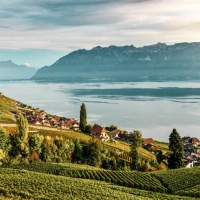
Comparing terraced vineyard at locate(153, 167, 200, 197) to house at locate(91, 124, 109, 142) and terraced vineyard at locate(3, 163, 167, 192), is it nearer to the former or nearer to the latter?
terraced vineyard at locate(3, 163, 167, 192)

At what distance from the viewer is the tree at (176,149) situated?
6362 cm

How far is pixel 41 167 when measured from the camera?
44.1 metres

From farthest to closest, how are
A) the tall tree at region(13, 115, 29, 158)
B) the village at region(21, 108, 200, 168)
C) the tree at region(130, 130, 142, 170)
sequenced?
1. the village at region(21, 108, 200, 168)
2. the tree at region(130, 130, 142, 170)
3. the tall tree at region(13, 115, 29, 158)

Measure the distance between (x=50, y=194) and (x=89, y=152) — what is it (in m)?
32.2

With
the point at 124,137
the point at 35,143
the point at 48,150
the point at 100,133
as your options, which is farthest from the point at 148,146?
the point at 35,143

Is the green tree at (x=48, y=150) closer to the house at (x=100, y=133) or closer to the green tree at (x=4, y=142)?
the green tree at (x=4, y=142)

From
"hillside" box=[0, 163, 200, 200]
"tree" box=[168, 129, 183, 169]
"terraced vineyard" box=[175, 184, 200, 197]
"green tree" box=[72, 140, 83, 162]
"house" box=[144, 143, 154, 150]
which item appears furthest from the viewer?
"house" box=[144, 143, 154, 150]

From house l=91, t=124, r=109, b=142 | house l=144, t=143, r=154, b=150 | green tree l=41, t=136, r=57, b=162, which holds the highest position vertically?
green tree l=41, t=136, r=57, b=162

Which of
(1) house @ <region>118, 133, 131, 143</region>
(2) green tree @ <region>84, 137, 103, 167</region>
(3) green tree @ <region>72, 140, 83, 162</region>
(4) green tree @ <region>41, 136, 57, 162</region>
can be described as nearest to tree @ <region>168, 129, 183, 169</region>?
(2) green tree @ <region>84, 137, 103, 167</region>

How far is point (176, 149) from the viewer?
2514 inches

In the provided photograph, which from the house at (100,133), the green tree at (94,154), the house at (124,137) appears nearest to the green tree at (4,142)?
the green tree at (94,154)

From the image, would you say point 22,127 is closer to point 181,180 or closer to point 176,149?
point 181,180

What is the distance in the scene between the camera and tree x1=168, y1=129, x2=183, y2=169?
63625 millimetres

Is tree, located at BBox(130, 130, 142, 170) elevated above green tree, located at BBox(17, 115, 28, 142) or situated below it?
below
